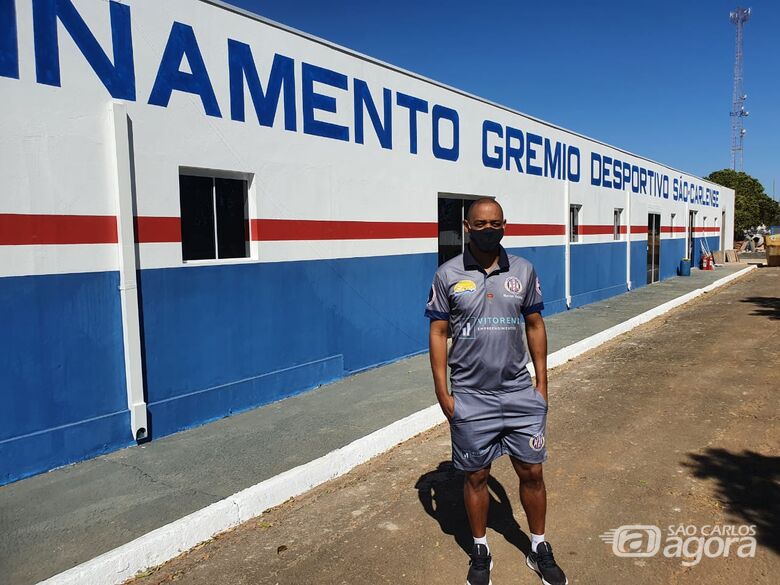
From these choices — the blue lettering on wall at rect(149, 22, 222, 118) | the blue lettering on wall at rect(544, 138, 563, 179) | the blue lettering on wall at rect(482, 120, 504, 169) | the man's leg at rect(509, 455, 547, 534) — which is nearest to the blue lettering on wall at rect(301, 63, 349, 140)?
the blue lettering on wall at rect(149, 22, 222, 118)

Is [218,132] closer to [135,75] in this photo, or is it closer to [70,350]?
[135,75]

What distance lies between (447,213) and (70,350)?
6457mm

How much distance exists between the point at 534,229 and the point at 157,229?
28.2 ft

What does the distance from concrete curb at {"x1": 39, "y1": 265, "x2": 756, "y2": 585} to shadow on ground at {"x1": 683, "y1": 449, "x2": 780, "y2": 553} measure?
8.44ft

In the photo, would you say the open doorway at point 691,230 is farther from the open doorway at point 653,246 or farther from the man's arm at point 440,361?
the man's arm at point 440,361

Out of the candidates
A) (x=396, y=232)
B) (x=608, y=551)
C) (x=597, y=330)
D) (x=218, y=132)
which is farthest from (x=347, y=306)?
(x=597, y=330)

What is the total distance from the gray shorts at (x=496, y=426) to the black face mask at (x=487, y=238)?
0.80 metres

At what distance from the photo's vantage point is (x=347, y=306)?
7598mm

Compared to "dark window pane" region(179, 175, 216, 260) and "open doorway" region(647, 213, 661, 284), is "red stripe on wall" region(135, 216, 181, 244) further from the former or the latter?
"open doorway" region(647, 213, 661, 284)

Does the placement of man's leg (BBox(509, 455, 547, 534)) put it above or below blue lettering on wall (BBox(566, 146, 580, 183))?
below

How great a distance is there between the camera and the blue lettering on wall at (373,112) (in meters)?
7.54

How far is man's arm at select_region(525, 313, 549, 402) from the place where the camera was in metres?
3.19

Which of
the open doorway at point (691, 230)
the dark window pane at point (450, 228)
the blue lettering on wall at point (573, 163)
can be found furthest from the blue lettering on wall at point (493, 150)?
the open doorway at point (691, 230)

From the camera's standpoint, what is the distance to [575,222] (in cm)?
1435
